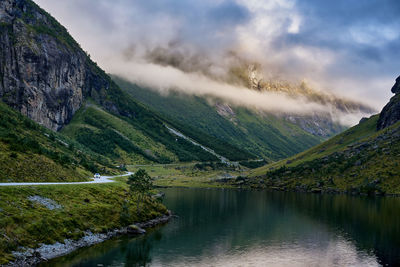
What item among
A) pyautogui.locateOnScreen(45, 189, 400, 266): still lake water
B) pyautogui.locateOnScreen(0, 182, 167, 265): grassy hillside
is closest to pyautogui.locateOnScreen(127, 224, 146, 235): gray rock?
pyautogui.locateOnScreen(45, 189, 400, 266): still lake water

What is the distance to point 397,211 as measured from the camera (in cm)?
14012

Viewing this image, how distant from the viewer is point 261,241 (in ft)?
310

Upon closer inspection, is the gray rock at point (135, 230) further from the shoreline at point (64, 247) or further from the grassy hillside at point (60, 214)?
the grassy hillside at point (60, 214)

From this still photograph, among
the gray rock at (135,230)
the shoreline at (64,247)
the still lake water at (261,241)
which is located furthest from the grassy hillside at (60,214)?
the still lake water at (261,241)

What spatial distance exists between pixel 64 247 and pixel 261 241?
49497 mm

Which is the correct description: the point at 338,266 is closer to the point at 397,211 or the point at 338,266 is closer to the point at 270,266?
the point at 270,266

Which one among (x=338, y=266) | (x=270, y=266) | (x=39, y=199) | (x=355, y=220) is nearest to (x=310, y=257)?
(x=338, y=266)

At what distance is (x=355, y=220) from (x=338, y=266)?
189 ft

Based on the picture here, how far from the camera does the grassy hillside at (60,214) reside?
65.5 meters

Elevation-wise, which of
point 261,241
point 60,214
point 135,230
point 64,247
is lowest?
point 261,241

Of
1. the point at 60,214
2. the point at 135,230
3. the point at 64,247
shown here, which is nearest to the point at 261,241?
the point at 135,230

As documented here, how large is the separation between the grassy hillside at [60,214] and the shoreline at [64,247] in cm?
114

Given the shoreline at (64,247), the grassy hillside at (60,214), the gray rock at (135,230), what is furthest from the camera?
the gray rock at (135,230)

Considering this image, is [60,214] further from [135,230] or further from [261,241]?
[261,241]
